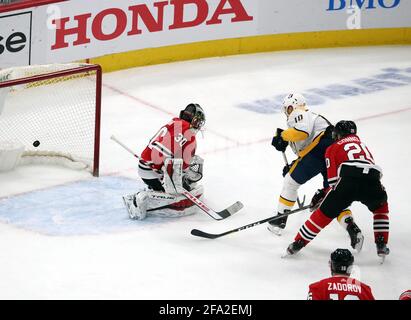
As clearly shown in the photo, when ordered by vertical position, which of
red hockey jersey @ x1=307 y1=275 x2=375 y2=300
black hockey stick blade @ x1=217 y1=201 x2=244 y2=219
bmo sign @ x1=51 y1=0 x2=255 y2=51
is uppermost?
bmo sign @ x1=51 y1=0 x2=255 y2=51

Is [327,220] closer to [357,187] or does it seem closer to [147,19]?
[357,187]

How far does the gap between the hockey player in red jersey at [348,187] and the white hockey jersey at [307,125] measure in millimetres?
298

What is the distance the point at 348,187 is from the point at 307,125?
0.60 meters

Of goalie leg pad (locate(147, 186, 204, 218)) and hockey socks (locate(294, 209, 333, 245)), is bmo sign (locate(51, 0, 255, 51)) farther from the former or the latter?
hockey socks (locate(294, 209, 333, 245))

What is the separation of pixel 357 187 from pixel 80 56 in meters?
3.95

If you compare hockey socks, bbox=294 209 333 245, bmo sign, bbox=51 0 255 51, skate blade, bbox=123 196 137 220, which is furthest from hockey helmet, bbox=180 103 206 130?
bmo sign, bbox=51 0 255 51

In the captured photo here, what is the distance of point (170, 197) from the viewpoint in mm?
6160

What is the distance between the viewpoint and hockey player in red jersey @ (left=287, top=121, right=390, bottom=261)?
17.6ft

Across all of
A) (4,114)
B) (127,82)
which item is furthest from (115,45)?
(4,114)

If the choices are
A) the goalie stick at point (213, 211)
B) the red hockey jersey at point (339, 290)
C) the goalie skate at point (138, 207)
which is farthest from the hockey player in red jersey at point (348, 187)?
the red hockey jersey at point (339, 290)

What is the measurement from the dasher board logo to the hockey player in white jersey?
2920mm

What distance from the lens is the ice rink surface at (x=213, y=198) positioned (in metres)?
5.30

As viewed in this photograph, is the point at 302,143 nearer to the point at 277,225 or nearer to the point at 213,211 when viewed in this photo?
the point at 277,225

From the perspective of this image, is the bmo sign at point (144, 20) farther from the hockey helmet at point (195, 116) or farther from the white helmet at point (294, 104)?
the white helmet at point (294, 104)
